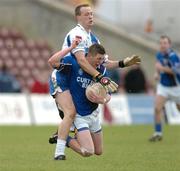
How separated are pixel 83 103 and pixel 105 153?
7.82ft

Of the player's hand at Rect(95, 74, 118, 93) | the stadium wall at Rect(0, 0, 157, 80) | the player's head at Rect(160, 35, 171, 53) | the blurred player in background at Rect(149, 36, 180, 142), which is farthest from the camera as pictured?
the stadium wall at Rect(0, 0, 157, 80)

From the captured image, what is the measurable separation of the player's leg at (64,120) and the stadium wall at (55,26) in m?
20.0

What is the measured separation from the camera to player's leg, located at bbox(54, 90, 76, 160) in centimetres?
A: 1316

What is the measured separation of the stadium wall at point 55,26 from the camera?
33.4 meters

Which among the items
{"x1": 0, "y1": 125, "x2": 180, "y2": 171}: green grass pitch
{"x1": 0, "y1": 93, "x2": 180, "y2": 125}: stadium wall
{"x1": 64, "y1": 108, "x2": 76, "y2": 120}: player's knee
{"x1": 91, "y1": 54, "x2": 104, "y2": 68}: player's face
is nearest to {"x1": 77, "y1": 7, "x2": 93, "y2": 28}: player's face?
{"x1": 91, "y1": 54, "x2": 104, "y2": 68}: player's face

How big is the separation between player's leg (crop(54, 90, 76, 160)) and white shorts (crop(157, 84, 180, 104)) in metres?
6.93

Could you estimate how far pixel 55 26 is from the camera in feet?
111

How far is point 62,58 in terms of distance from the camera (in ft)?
43.7

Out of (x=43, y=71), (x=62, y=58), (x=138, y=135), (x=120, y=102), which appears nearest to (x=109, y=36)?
(x=43, y=71)

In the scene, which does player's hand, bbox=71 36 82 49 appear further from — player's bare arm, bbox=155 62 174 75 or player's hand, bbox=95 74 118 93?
player's bare arm, bbox=155 62 174 75

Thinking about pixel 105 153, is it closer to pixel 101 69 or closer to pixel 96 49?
pixel 101 69

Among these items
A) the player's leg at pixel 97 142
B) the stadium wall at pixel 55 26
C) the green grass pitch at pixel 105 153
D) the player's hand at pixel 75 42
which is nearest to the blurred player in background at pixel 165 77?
the green grass pitch at pixel 105 153

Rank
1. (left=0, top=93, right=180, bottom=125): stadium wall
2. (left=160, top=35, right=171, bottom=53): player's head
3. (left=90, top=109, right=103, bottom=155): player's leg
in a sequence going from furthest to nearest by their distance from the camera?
(left=0, top=93, right=180, bottom=125): stadium wall < (left=160, top=35, right=171, bottom=53): player's head < (left=90, top=109, right=103, bottom=155): player's leg

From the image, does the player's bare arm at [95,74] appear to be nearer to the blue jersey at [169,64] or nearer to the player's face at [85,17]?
the player's face at [85,17]
